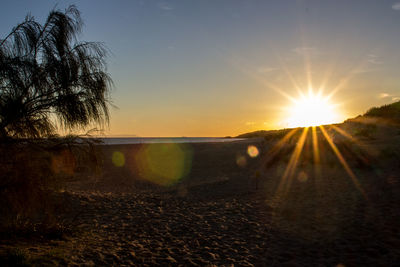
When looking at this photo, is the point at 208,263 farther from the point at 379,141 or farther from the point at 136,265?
the point at 379,141

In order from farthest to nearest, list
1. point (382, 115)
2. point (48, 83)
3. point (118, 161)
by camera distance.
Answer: point (382, 115) < point (118, 161) < point (48, 83)

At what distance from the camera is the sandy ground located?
5402 millimetres

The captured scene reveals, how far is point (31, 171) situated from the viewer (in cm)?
479

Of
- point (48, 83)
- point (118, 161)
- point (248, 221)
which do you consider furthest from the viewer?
point (118, 161)

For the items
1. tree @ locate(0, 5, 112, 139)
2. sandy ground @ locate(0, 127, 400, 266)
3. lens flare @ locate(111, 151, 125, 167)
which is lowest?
sandy ground @ locate(0, 127, 400, 266)

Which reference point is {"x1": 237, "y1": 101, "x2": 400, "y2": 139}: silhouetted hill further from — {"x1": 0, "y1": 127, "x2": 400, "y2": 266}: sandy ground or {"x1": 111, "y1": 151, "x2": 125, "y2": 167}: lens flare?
{"x1": 111, "y1": 151, "x2": 125, "y2": 167}: lens flare

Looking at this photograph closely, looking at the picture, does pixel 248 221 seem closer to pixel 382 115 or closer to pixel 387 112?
pixel 382 115

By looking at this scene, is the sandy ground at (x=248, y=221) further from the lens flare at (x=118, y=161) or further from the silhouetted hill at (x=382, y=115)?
the silhouetted hill at (x=382, y=115)

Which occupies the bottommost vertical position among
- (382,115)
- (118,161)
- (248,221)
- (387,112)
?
(248,221)

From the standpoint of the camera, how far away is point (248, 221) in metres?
7.75

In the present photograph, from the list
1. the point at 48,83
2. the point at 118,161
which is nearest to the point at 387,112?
the point at 118,161

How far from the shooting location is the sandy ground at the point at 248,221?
540 centimetres

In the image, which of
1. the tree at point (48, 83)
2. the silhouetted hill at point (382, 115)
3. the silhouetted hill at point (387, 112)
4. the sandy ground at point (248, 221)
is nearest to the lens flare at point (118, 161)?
the sandy ground at point (248, 221)

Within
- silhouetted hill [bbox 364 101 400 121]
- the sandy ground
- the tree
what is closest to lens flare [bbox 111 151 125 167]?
the sandy ground
